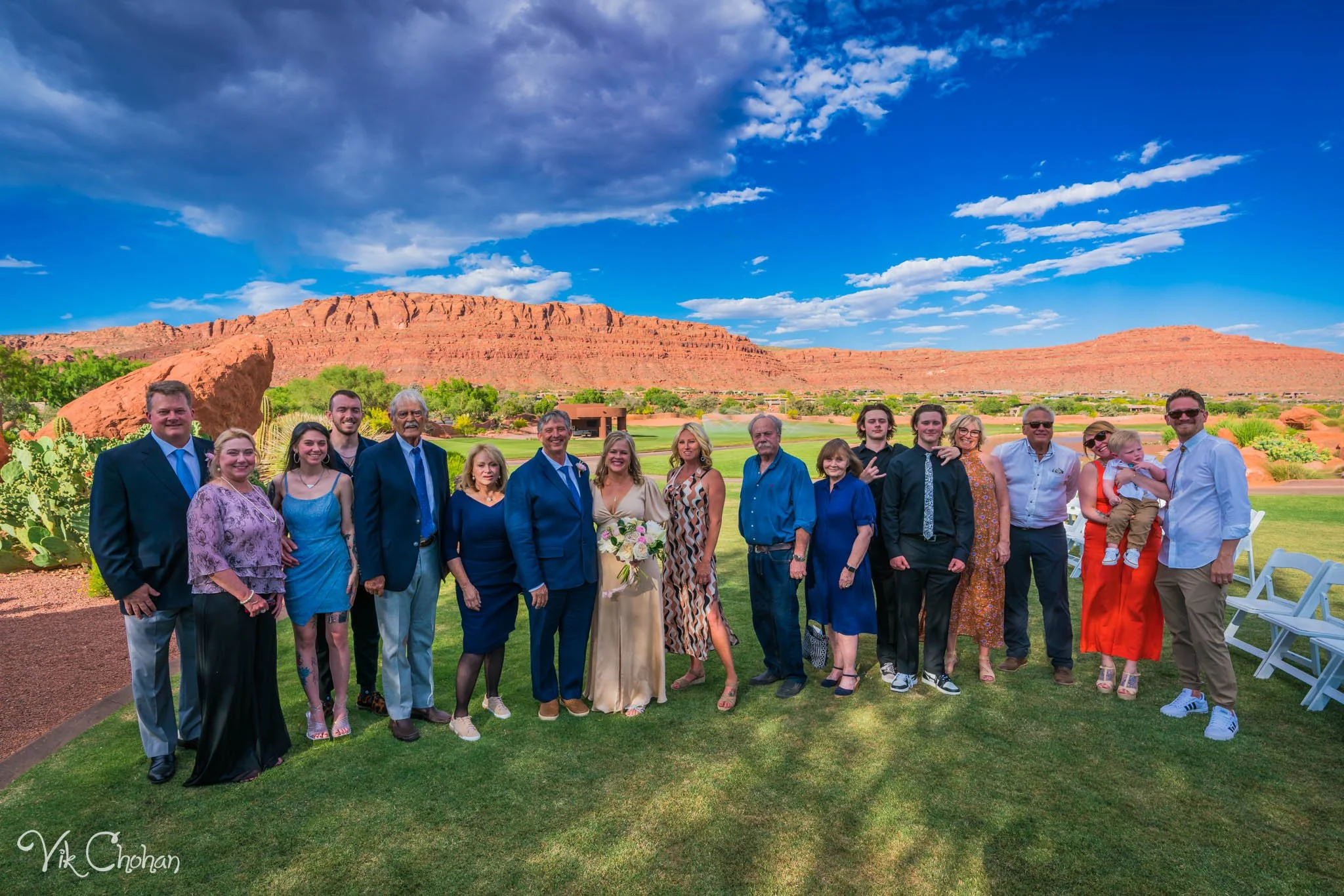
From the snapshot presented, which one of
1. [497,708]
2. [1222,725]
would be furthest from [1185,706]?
[497,708]

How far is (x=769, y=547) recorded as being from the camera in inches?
178

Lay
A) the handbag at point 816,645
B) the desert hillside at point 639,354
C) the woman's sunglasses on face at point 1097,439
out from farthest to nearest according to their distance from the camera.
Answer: the desert hillside at point 639,354 → the handbag at point 816,645 → the woman's sunglasses on face at point 1097,439

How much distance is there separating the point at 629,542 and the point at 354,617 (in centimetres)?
188

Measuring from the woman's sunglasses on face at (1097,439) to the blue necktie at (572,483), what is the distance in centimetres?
369

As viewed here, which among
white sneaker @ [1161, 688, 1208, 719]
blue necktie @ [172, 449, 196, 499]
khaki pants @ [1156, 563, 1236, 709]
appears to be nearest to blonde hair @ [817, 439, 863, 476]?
khaki pants @ [1156, 563, 1236, 709]

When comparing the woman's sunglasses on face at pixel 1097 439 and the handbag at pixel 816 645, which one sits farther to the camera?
the handbag at pixel 816 645

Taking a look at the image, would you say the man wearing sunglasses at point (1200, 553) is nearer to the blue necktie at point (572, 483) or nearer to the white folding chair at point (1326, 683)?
the white folding chair at point (1326, 683)

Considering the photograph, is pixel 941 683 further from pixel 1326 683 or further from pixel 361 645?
pixel 361 645

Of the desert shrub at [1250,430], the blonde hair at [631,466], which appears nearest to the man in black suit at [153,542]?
the blonde hair at [631,466]

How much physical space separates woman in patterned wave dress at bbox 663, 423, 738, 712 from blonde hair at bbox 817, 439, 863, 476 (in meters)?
0.75

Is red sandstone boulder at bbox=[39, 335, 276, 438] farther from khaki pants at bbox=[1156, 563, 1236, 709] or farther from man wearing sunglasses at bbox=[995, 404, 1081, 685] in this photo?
khaki pants at bbox=[1156, 563, 1236, 709]

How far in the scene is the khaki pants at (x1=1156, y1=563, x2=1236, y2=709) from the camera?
397 centimetres

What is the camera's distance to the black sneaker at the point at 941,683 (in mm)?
4621
